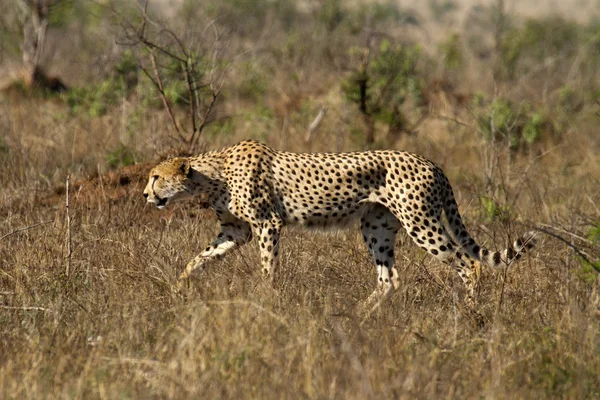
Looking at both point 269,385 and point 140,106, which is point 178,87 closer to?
point 140,106

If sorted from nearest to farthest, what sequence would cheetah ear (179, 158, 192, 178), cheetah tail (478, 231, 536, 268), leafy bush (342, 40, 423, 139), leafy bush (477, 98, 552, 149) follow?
cheetah tail (478, 231, 536, 268)
cheetah ear (179, 158, 192, 178)
leafy bush (477, 98, 552, 149)
leafy bush (342, 40, 423, 139)

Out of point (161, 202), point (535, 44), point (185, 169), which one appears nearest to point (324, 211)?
point (185, 169)

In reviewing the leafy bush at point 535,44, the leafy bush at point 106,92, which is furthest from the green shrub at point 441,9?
the leafy bush at point 106,92

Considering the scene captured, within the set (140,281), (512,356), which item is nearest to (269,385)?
(512,356)

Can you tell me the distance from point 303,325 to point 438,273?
1736 mm

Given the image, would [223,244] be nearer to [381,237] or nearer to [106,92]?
[381,237]

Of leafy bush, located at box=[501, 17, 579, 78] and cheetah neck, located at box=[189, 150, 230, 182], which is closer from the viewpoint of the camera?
cheetah neck, located at box=[189, 150, 230, 182]

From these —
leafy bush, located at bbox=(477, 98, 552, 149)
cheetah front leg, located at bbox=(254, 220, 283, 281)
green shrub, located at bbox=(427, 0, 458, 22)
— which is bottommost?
green shrub, located at bbox=(427, 0, 458, 22)

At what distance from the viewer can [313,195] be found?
18.1 ft

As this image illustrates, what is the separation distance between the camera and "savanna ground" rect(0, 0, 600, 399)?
12.3 ft

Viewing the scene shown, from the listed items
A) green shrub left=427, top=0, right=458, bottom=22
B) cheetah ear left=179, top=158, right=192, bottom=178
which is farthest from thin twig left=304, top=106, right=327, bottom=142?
green shrub left=427, top=0, right=458, bottom=22

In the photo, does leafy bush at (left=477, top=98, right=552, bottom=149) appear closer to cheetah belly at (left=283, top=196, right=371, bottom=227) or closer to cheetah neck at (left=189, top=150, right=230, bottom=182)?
cheetah belly at (left=283, top=196, right=371, bottom=227)

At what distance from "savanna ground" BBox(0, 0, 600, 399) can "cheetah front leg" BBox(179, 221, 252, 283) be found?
111 millimetres

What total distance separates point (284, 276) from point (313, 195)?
516mm
